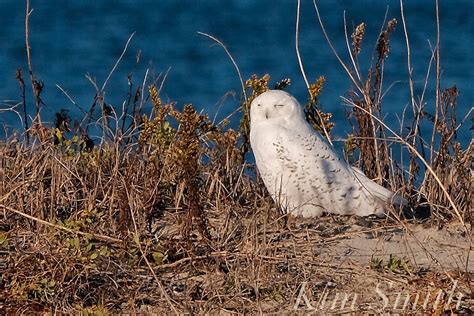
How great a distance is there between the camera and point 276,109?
6441 millimetres

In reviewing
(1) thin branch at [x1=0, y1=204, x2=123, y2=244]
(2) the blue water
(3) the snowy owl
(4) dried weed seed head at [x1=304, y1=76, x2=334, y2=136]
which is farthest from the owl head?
(2) the blue water

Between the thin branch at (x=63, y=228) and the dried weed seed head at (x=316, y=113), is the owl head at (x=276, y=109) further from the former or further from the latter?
the thin branch at (x=63, y=228)

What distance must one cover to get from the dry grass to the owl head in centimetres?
21

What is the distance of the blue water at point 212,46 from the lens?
14070 mm

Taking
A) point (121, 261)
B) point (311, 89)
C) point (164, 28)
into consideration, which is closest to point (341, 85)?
point (164, 28)

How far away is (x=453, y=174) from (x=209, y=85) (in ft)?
26.8

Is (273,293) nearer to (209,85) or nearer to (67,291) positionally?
(67,291)

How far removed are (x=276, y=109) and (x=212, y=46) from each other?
9300mm

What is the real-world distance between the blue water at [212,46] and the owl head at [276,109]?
6.41m

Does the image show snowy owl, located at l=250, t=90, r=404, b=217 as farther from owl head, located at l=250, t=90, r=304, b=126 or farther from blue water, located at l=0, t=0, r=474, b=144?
blue water, located at l=0, t=0, r=474, b=144

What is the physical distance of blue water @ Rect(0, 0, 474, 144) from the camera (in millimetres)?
14070

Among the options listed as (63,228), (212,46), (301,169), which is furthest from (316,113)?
(212,46)

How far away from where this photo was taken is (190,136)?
17.9 feet

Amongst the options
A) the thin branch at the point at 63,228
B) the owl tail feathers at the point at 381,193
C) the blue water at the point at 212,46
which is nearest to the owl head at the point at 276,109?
the owl tail feathers at the point at 381,193
